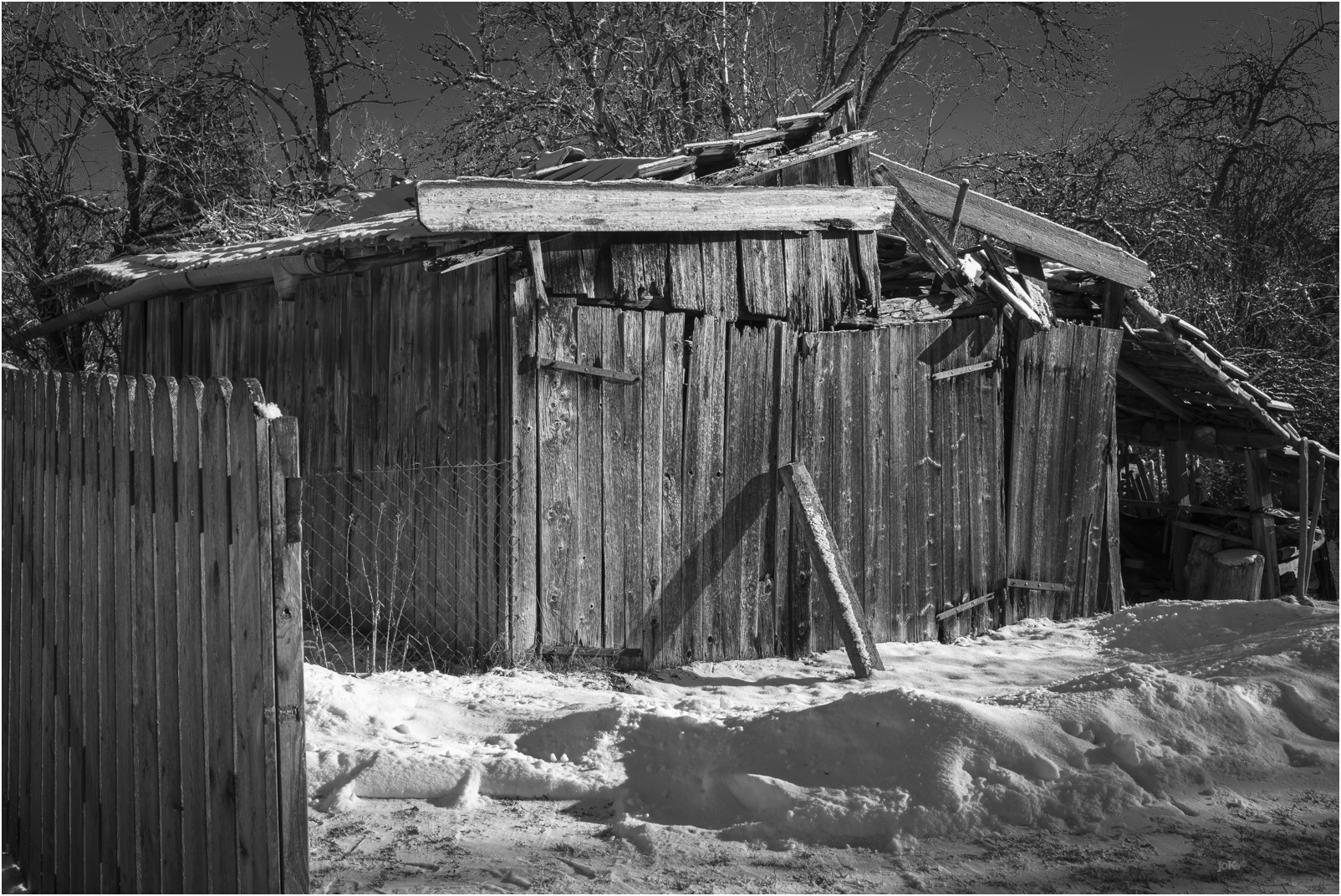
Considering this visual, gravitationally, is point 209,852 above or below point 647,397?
below

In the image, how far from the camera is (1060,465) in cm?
868

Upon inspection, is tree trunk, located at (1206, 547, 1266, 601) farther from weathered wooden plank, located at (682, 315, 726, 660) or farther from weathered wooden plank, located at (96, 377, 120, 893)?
weathered wooden plank, located at (96, 377, 120, 893)

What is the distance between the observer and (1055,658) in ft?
24.4

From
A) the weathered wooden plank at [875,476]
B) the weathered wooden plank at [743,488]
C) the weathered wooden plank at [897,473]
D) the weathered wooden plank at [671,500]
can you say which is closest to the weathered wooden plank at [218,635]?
the weathered wooden plank at [671,500]

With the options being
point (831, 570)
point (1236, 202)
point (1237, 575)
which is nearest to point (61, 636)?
point (831, 570)

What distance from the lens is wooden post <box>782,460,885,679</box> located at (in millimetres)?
6734

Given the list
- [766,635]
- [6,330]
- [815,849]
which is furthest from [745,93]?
[815,849]

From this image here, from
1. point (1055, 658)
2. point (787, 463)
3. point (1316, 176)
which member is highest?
point (1316, 176)

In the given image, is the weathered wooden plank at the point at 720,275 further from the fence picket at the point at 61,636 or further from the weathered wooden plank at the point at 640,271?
the fence picket at the point at 61,636

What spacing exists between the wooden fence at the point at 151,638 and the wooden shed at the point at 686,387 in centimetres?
275

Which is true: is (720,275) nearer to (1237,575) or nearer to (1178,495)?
(1237,575)

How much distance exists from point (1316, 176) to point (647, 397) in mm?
15180

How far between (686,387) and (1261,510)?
261 inches

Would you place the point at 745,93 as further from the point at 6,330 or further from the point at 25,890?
the point at 25,890
